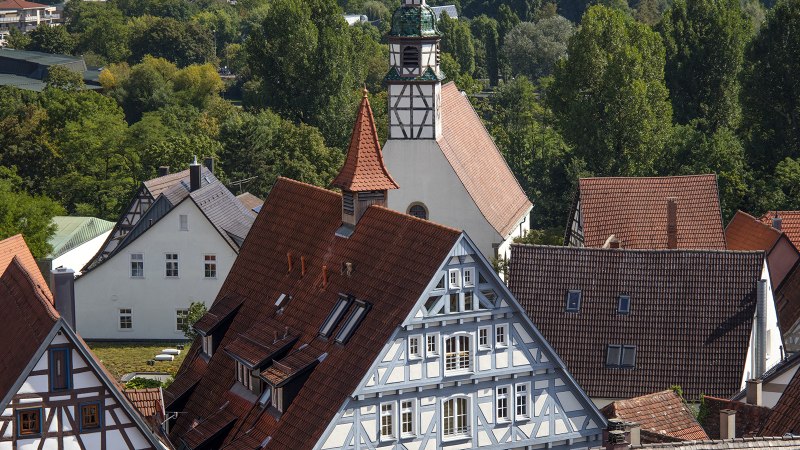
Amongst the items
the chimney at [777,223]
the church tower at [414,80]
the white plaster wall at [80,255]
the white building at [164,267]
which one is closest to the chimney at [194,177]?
the white building at [164,267]

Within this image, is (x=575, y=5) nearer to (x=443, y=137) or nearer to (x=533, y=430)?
(x=443, y=137)

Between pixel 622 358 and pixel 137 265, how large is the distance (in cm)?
2381

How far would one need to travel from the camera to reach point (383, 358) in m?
37.6

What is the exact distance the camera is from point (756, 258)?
46.6m

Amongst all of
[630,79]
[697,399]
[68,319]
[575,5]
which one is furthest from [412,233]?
[575,5]

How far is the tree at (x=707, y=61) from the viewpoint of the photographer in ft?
285

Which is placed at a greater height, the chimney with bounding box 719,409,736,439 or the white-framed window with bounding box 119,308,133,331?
the chimney with bounding box 719,409,736,439

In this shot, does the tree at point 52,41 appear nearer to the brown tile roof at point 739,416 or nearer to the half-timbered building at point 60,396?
the brown tile roof at point 739,416

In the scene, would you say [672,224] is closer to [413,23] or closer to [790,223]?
[790,223]

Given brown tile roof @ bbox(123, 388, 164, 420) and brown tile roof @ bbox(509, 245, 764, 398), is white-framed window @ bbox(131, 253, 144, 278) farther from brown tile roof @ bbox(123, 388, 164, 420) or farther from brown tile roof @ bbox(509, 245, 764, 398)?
brown tile roof @ bbox(123, 388, 164, 420)

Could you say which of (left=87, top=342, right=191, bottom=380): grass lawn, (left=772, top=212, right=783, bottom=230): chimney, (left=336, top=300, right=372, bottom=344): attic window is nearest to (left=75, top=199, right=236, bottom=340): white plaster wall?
(left=87, top=342, right=191, bottom=380): grass lawn

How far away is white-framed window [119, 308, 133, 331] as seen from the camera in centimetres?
6494

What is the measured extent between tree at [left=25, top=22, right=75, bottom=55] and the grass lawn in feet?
331

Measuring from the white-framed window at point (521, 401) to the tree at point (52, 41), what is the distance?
128 metres
